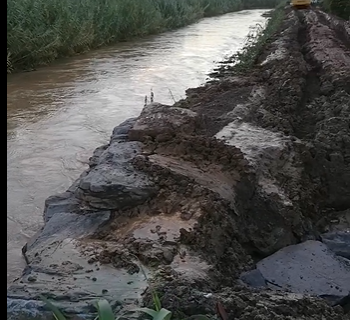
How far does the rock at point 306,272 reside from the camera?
3422 millimetres

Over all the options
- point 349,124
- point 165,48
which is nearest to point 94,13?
point 165,48

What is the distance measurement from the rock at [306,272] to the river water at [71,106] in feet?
5.47

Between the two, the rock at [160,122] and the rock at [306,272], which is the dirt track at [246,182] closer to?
the rock at [160,122]

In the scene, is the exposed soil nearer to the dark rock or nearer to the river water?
the dark rock

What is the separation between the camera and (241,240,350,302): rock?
11.2 ft

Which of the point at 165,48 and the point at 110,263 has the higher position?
the point at 110,263

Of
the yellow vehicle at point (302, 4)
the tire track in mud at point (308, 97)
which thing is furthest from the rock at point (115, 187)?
the yellow vehicle at point (302, 4)

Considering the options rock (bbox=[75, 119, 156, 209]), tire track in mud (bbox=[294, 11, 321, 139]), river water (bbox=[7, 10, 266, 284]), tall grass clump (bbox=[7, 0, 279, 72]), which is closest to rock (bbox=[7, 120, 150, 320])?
rock (bbox=[75, 119, 156, 209])

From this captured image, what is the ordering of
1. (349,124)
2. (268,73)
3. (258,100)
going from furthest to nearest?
(268,73) → (258,100) → (349,124)

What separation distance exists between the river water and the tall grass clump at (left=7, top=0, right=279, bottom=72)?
0.37 meters

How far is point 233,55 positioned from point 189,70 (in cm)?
260

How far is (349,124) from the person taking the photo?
18.1 feet
